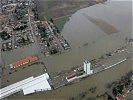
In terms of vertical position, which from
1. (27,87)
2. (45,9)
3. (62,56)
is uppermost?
(45,9)

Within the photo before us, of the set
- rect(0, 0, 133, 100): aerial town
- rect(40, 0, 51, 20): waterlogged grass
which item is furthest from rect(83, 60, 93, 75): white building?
rect(40, 0, 51, 20): waterlogged grass

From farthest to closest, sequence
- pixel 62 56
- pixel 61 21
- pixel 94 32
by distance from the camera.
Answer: pixel 61 21 → pixel 94 32 → pixel 62 56

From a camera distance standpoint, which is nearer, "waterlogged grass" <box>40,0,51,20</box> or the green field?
the green field

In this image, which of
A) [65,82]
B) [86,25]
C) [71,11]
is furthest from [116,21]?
[65,82]

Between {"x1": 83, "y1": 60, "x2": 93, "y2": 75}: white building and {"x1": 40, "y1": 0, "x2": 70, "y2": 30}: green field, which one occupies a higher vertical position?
{"x1": 40, "y1": 0, "x2": 70, "y2": 30}: green field

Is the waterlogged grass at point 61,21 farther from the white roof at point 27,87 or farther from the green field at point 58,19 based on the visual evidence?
the white roof at point 27,87

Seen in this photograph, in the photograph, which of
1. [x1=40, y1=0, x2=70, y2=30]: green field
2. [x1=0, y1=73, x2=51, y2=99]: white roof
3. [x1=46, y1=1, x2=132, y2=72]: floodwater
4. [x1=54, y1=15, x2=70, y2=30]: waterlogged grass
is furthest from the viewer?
[x1=40, y1=0, x2=70, y2=30]: green field

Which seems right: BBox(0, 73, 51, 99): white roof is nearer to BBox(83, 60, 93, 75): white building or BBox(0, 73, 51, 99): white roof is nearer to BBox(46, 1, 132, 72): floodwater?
BBox(46, 1, 132, 72): floodwater

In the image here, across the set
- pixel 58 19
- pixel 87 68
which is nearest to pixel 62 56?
pixel 87 68

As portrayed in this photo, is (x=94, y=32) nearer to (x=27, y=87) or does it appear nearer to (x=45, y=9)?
(x=45, y=9)
